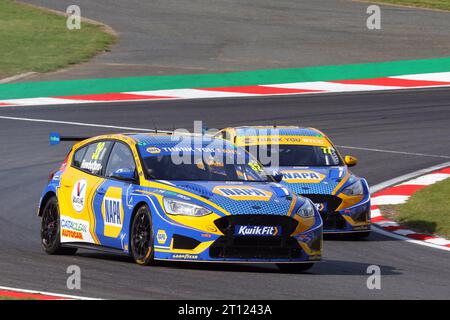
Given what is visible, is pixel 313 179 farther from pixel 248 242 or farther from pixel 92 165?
pixel 248 242

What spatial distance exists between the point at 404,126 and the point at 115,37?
448 inches

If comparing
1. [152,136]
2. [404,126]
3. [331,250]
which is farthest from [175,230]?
[404,126]

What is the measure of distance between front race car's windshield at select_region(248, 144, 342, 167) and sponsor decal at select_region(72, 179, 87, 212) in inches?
144

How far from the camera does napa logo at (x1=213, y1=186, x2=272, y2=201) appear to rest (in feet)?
38.2

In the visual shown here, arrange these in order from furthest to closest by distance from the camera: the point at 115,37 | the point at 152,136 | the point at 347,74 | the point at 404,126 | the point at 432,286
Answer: the point at 115,37
the point at 347,74
the point at 404,126
the point at 152,136
the point at 432,286

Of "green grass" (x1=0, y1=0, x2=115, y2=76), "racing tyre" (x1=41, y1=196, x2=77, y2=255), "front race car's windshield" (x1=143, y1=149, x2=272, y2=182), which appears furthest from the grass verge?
"green grass" (x1=0, y1=0, x2=115, y2=76)

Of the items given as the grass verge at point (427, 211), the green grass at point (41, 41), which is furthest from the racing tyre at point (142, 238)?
the green grass at point (41, 41)

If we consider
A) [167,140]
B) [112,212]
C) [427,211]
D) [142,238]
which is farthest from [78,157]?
[427,211]

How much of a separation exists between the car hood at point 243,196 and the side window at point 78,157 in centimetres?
165

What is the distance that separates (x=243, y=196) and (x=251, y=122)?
1236 centimetres

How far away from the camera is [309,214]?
11.9m

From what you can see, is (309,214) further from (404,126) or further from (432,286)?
(404,126)

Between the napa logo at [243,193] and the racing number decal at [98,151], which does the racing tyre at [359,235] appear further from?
the racing number decal at [98,151]

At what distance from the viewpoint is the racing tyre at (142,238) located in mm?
11547
